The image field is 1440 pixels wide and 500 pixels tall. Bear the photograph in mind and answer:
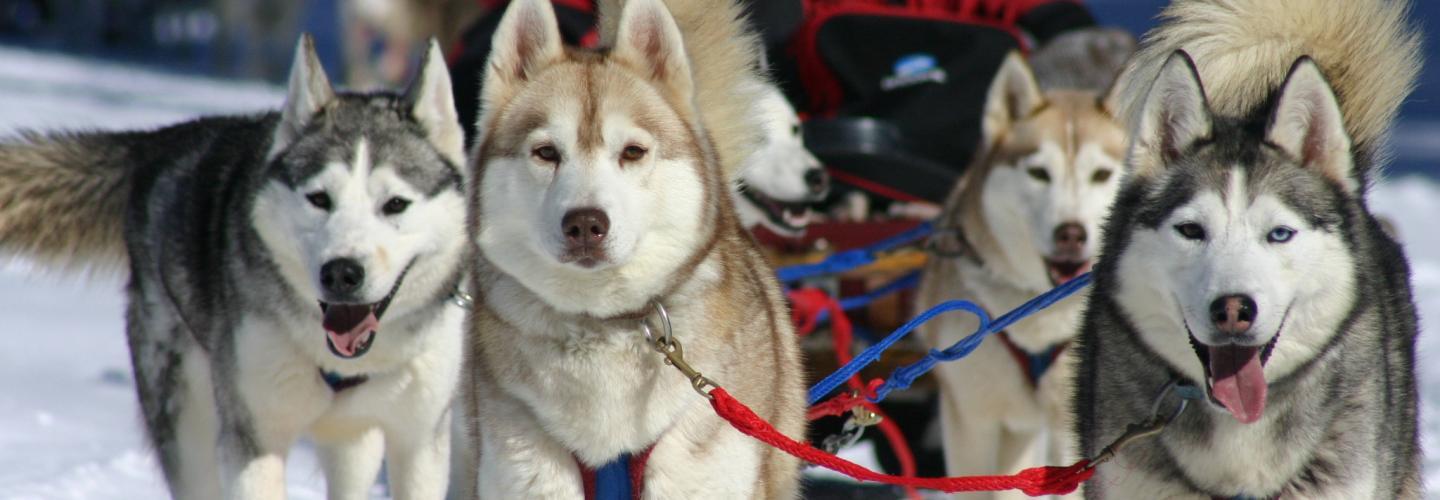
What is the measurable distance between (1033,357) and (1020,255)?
0.33 m

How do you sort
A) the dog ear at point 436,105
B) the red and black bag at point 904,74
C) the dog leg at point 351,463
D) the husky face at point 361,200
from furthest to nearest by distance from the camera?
the red and black bag at point 904,74 < the dog leg at point 351,463 < the dog ear at point 436,105 < the husky face at point 361,200

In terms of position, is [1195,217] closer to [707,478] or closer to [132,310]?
[707,478]

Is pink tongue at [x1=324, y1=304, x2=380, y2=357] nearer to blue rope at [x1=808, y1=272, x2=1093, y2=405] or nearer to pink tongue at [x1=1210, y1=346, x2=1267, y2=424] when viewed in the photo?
blue rope at [x1=808, y1=272, x2=1093, y2=405]

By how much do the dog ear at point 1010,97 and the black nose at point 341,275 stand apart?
2.04 m

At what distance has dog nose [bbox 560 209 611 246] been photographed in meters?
2.18

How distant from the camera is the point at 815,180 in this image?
4.44 metres

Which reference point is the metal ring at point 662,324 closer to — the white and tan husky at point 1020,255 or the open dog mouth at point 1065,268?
the white and tan husky at point 1020,255

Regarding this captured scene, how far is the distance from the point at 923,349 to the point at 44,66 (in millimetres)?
19210

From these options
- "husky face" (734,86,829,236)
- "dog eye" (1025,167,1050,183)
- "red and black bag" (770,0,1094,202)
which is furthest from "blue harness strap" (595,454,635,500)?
"red and black bag" (770,0,1094,202)

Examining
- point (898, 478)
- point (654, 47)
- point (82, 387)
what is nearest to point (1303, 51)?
point (898, 478)

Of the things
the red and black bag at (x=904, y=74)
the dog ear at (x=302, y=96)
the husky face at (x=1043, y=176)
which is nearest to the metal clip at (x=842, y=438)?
the husky face at (x=1043, y=176)

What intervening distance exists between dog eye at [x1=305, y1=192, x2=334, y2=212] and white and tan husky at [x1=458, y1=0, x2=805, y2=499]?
1.69ft

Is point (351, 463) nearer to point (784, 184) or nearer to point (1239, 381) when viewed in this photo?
point (784, 184)

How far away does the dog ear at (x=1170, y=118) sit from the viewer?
2273 mm
